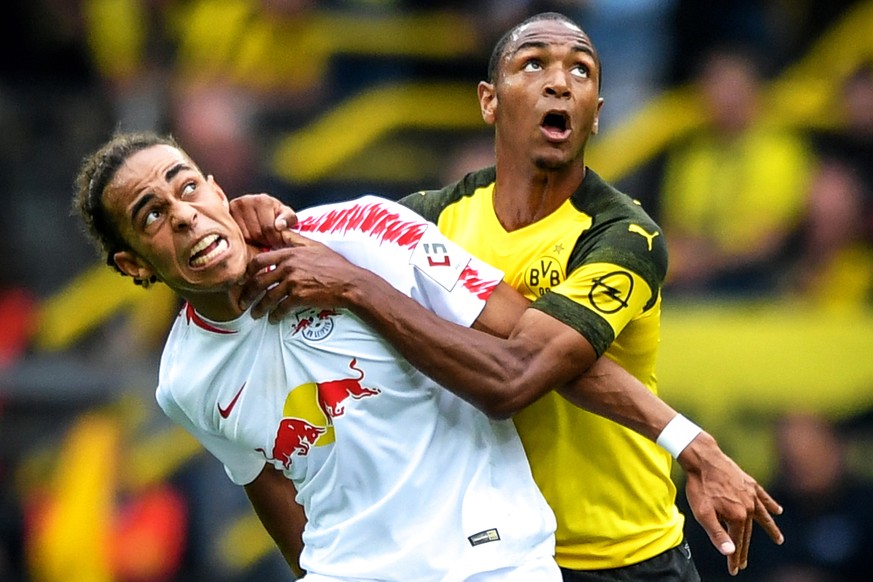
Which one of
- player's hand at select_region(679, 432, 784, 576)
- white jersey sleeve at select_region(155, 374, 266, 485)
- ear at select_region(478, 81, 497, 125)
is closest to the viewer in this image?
player's hand at select_region(679, 432, 784, 576)

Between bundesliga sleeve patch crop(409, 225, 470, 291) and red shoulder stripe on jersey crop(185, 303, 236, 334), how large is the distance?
1.76 feet

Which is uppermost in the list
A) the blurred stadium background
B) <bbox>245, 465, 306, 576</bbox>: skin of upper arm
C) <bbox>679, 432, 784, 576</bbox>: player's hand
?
<bbox>679, 432, 784, 576</bbox>: player's hand

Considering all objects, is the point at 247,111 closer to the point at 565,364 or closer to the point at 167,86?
the point at 167,86

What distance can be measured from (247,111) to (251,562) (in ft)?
8.82

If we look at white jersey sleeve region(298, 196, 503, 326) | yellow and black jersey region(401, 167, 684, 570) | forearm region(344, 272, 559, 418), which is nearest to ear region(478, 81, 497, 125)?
yellow and black jersey region(401, 167, 684, 570)

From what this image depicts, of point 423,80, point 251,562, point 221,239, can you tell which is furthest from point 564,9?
point 221,239

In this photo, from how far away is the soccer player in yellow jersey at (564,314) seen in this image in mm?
3957

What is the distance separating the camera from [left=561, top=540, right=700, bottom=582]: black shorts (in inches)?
174

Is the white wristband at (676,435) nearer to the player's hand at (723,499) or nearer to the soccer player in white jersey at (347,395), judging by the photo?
the player's hand at (723,499)

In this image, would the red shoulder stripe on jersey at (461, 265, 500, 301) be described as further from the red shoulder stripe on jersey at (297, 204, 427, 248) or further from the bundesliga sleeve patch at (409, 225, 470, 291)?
the red shoulder stripe on jersey at (297, 204, 427, 248)

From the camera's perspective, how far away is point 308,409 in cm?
410

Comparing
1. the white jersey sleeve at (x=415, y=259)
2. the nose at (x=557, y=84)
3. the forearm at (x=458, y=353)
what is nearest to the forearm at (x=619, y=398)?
the forearm at (x=458, y=353)

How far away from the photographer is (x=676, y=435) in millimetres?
3979

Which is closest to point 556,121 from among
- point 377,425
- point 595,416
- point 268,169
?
point 595,416
